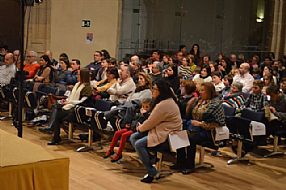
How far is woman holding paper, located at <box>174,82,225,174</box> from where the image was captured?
669 centimetres

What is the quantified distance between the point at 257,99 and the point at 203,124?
1.47 m

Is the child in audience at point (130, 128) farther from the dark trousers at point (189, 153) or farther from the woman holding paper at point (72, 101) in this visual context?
the woman holding paper at point (72, 101)

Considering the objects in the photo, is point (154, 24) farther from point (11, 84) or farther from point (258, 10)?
point (11, 84)

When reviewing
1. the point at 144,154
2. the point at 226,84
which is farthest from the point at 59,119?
the point at 226,84

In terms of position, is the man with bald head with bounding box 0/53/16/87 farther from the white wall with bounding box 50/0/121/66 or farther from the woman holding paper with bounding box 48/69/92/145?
the white wall with bounding box 50/0/121/66

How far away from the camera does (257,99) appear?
779 cm

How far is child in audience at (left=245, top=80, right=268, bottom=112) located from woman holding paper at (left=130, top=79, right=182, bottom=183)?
195 centimetres

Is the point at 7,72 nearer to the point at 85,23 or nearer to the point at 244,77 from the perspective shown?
the point at 85,23

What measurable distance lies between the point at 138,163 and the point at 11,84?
383 cm

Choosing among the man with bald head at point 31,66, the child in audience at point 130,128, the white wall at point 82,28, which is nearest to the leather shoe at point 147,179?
the child in audience at point 130,128

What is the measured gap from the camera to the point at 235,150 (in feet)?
24.6

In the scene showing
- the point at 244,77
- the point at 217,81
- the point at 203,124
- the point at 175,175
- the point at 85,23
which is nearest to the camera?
the point at 175,175

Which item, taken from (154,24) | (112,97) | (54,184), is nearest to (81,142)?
(112,97)

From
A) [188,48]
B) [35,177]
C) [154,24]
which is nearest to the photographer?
[35,177]
